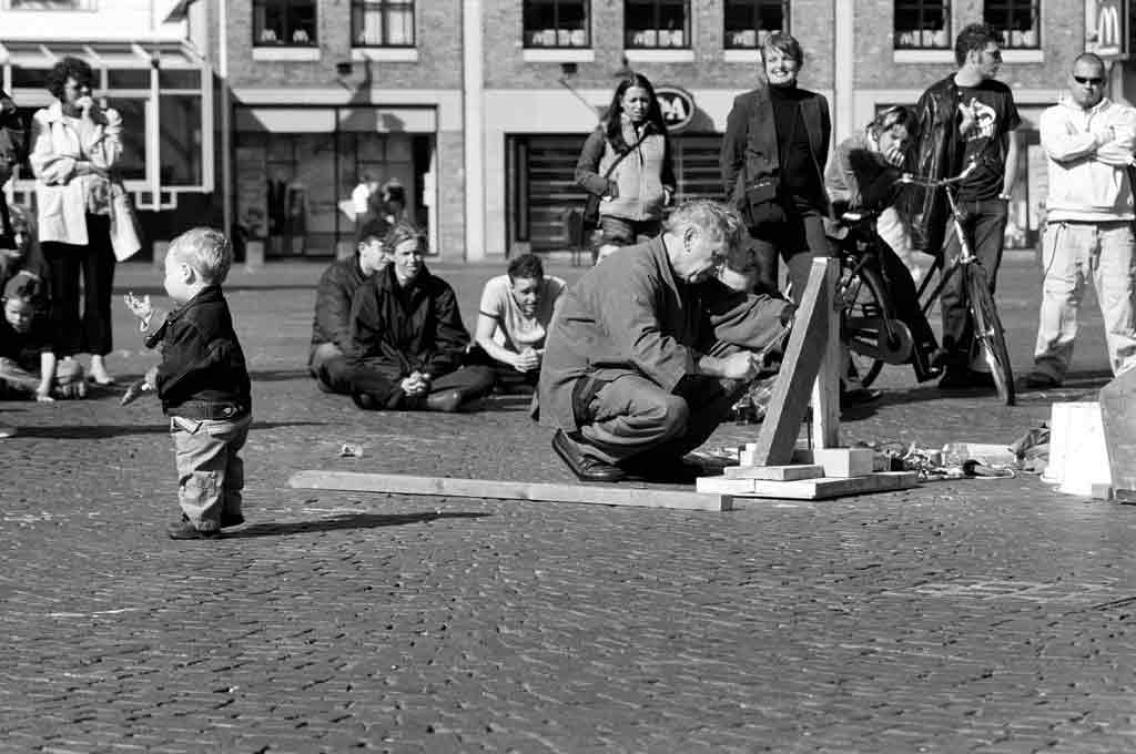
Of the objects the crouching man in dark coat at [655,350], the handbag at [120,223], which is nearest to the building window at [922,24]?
the handbag at [120,223]

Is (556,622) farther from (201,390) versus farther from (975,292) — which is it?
(975,292)

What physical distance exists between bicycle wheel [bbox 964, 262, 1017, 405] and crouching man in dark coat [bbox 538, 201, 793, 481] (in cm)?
338

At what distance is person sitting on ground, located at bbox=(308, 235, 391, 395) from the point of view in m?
14.6

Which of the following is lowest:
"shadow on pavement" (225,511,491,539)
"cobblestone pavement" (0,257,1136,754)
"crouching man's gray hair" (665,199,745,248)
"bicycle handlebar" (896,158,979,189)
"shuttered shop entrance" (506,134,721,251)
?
"cobblestone pavement" (0,257,1136,754)

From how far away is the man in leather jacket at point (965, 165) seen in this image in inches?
562

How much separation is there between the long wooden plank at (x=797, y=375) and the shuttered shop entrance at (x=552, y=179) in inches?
1592

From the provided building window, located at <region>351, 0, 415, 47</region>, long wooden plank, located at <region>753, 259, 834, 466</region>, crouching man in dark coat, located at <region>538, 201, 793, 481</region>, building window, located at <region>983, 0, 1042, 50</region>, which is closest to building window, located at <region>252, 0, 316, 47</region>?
building window, located at <region>351, 0, 415, 47</region>

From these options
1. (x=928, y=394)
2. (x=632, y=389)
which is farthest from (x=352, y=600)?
(x=928, y=394)

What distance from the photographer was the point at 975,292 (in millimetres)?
13703

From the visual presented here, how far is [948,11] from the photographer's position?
51625mm

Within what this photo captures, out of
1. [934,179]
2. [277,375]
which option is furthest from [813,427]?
[277,375]

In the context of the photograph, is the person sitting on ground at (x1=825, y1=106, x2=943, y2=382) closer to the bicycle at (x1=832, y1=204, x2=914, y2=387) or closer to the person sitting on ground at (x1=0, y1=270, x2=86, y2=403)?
the bicycle at (x1=832, y1=204, x2=914, y2=387)

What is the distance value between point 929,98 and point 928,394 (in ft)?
6.15

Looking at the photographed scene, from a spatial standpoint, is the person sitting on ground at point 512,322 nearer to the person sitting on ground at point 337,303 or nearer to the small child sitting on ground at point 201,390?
the person sitting on ground at point 337,303
